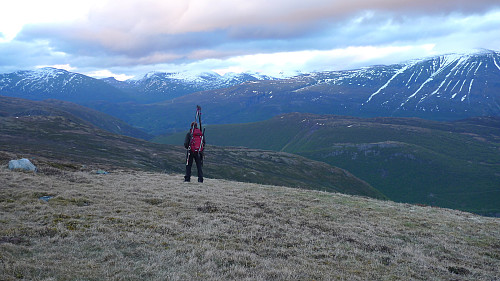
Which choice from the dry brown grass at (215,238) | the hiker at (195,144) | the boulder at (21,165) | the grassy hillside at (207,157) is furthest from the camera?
the grassy hillside at (207,157)

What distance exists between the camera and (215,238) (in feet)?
46.9

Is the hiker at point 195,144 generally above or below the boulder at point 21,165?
above

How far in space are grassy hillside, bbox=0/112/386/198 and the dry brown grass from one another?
90826 millimetres

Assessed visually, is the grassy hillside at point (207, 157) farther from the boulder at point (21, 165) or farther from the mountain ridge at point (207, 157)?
the boulder at point (21, 165)

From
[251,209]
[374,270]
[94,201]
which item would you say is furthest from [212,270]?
[94,201]

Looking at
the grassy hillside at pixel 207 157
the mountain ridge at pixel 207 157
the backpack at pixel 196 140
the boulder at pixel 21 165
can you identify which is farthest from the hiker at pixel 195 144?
the grassy hillside at pixel 207 157

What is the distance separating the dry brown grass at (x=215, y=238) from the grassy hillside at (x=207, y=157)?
9083cm

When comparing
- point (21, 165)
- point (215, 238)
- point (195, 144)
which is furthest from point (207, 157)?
point (215, 238)

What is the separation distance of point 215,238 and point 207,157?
143m

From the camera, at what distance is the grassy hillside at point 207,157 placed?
11950 cm

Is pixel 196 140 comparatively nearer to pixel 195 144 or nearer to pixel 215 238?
pixel 195 144

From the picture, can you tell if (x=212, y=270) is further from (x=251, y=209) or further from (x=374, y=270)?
(x=251, y=209)

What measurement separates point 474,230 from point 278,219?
11.6 m

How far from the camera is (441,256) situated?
15.1 meters
